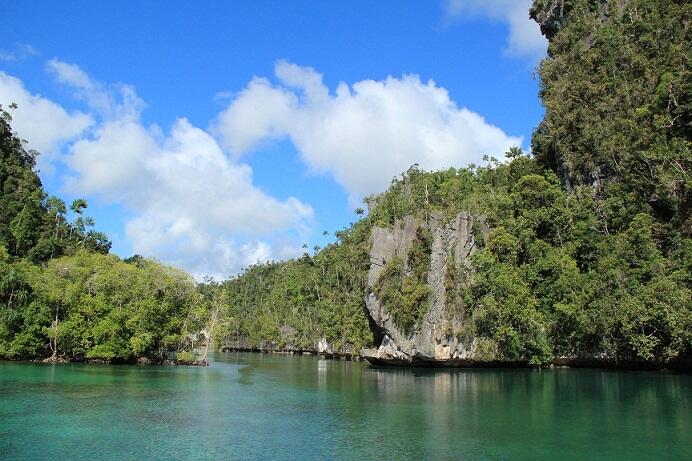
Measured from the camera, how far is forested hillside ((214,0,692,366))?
4578cm

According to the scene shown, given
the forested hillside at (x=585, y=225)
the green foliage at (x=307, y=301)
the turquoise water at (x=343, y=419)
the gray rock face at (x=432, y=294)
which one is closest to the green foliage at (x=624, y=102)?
the forested hillside at (x=585, y=225)

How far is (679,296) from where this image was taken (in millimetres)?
41500

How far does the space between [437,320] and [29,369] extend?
33.1 meters

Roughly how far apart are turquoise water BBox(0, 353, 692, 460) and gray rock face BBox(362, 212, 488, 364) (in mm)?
11906

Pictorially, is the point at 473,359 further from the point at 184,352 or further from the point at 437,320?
the point at 184,352

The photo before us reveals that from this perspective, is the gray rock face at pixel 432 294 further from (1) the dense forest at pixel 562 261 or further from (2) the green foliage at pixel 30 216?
(2) the green foliage at pixel 30 216

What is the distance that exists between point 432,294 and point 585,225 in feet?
51.0

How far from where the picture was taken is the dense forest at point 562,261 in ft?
152

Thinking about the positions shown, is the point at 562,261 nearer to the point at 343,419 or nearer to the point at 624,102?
the point at 624,102

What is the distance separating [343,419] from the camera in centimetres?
2362

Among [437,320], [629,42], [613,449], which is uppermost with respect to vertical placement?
[629,42]

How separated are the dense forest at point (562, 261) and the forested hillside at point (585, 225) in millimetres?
134

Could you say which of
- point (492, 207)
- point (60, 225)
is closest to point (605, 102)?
point (492, 207)

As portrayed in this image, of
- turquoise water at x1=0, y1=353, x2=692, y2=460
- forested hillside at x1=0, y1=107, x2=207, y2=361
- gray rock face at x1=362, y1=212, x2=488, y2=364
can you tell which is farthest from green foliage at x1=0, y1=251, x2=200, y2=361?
gray rock face at x1=362, y1=212, x2=488, y2=364
